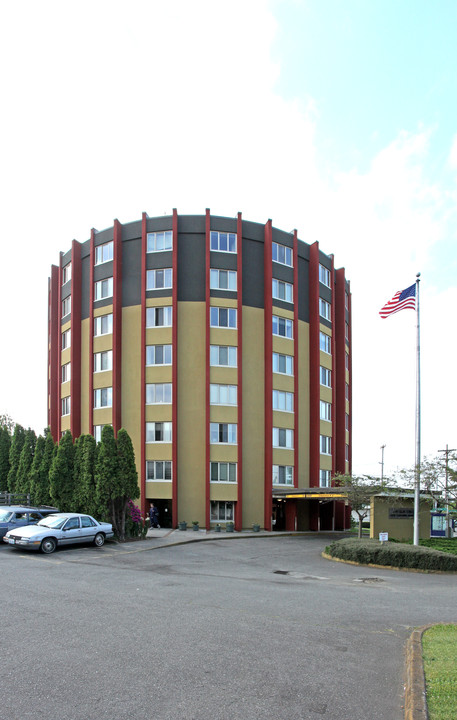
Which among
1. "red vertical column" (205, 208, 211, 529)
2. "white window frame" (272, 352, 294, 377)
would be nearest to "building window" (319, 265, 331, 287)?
"white window frame" (272, 352, 294, 377)

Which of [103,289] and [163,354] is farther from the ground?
[103,289]

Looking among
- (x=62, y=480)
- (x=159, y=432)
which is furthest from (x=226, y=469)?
(x=62, y=480)

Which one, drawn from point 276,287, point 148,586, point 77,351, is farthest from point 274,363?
point 148,586

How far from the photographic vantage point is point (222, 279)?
39125 millimetres

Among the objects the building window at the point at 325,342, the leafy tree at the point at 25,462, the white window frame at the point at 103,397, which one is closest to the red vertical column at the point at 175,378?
the white window frame at the point at 103,397

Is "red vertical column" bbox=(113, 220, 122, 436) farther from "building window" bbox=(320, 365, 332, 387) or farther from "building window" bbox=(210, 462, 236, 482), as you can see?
"building window" bbox=(320, 365, 332, 387)

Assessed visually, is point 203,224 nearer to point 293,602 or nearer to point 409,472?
point 409,472

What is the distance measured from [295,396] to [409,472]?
46.6 feet

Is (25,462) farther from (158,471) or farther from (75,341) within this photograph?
(75,341)

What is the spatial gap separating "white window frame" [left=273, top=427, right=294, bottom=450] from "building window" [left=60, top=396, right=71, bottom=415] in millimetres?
15353

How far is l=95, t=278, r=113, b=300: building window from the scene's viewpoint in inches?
1598

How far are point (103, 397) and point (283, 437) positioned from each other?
1247cm

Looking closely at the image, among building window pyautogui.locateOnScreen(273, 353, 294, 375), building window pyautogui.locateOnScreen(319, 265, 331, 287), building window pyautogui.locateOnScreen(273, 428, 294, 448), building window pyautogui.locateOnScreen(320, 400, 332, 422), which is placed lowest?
building window pyautogui.locateOnScreen(273, 428, 294, 448)

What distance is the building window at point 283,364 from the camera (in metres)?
40.0
